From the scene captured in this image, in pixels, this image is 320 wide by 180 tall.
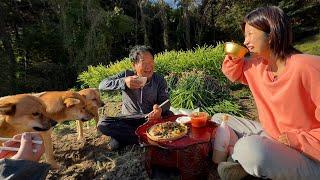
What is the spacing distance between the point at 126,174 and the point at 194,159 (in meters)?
0.82

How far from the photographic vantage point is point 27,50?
49.2 ft

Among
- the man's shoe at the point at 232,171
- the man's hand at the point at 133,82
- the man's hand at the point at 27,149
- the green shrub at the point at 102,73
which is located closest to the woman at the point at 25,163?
the man's hand at the point at 27,149

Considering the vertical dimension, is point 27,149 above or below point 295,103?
below

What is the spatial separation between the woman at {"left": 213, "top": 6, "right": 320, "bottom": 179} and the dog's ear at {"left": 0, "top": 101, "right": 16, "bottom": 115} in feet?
6.64

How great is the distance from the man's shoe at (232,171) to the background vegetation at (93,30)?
9623 mm

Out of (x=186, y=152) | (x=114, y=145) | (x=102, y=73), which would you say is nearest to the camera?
(x=186, y=152)

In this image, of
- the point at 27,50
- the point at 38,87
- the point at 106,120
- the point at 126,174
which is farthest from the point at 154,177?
the point at 27,50

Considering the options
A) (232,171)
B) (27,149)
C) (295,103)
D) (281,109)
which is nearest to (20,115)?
(27,149)

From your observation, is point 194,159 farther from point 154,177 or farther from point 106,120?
point 106,120

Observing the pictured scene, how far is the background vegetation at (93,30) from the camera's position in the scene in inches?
549

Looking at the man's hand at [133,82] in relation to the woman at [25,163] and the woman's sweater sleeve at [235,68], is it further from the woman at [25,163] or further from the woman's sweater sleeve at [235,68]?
the woman at [25,163]

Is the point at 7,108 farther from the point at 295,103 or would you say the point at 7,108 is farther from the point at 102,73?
the point at 102,73

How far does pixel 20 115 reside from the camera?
164 inches

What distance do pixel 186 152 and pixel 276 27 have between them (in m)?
1.40
